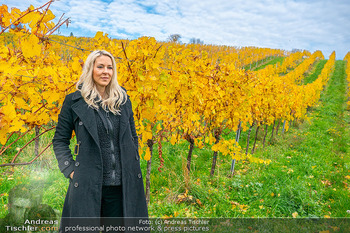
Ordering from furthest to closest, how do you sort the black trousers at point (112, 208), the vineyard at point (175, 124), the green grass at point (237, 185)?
1. the green grass at point (237, 185)
2. the black trousers at point (112, 208)
3. the vineyard at point (175, 124)

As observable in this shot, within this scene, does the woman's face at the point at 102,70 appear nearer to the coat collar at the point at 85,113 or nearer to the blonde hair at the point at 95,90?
the blonde hair at the point at 95,90

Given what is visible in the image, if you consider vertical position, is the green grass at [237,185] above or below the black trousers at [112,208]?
below

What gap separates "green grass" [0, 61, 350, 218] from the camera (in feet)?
10.9

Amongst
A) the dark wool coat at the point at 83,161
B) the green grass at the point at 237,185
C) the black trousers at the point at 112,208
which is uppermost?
the dark wool coat at the point at 83,161

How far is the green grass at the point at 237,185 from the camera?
10.9ft

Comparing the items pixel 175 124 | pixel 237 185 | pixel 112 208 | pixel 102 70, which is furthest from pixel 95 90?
pixel 237 185

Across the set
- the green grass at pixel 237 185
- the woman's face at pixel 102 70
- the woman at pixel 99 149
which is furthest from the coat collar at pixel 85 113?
the green grass at pixel 237 185

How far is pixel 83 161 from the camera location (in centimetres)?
149

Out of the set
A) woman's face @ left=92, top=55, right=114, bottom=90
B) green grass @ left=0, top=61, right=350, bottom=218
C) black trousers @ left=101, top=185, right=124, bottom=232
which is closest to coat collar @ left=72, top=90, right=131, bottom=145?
woman's face @ left=92, top=55, right=114, bottom=90

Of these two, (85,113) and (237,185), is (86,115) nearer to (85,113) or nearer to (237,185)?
(85,113)

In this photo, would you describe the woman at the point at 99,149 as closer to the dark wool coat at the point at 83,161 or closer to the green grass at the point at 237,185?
the dark wool coat at the point at 83,161

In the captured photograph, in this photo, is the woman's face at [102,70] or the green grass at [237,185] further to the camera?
the green grass at [237,185]

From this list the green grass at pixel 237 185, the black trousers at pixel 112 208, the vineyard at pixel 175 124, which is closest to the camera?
the vineyard at pixel 175 124

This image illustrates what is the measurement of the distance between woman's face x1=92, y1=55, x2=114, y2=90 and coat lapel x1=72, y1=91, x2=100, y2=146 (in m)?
0.19
